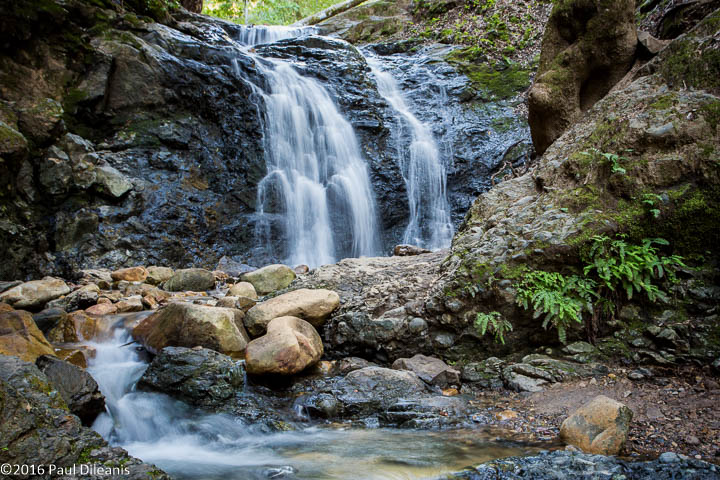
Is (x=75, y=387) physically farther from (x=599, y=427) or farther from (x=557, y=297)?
(x=557, y=297)

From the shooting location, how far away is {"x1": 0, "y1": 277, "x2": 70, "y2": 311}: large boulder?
19.2 ft

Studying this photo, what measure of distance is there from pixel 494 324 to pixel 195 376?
127 inches

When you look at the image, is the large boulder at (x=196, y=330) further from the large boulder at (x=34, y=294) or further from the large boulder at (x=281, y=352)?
the large boulder at (x=34, y=294)

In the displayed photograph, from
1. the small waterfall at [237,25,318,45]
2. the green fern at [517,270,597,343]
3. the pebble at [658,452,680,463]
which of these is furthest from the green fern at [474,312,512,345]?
the small waterfall at [237,25,318,45]

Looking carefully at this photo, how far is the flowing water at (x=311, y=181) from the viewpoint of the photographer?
1152 centimetres

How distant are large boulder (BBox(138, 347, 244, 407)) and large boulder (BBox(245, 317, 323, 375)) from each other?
23cm

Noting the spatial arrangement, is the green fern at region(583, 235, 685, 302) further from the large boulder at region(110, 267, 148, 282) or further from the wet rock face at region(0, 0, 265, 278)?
the wet rock face at region(0, 0, 265, 278)

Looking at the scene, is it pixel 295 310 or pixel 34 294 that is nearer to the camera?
pixel 295 310

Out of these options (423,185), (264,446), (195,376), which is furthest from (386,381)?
(423,185)

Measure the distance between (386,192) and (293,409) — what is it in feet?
30.0

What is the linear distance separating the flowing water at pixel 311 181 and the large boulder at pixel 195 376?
669cm

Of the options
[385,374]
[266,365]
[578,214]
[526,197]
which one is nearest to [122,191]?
[266,365]

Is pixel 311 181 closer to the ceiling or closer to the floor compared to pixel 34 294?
closer to the ceiling

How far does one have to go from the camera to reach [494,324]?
4.10 meters
